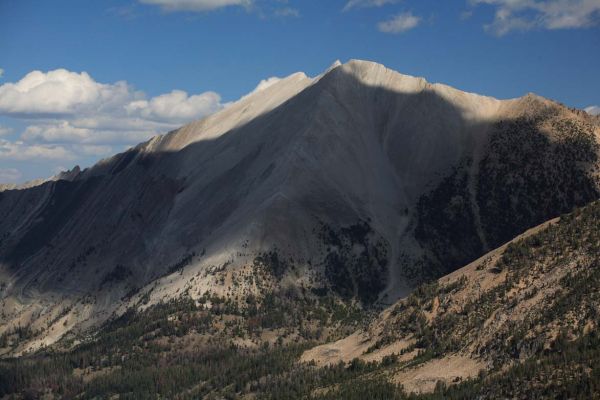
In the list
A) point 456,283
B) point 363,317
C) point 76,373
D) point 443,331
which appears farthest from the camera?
point 363,317

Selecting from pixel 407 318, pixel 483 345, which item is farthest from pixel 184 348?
pixel 483 345

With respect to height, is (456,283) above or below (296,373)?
above

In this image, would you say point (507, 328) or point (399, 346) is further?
point (399, 346)

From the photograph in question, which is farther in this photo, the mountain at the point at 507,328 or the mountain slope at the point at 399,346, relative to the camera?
the mountain slope at the point at 399,346

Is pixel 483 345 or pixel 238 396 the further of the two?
pixel 238 396

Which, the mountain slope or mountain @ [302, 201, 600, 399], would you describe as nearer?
mountain @ [302, 201, 600, 399]

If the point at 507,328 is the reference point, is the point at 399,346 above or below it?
below

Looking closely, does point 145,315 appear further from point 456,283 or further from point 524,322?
point 524,322

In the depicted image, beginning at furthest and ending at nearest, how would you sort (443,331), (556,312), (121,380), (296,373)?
(121,380) → (296,373) → (443,331) → (556,312)

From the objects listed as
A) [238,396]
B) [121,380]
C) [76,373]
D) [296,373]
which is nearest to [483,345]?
[296,373]
